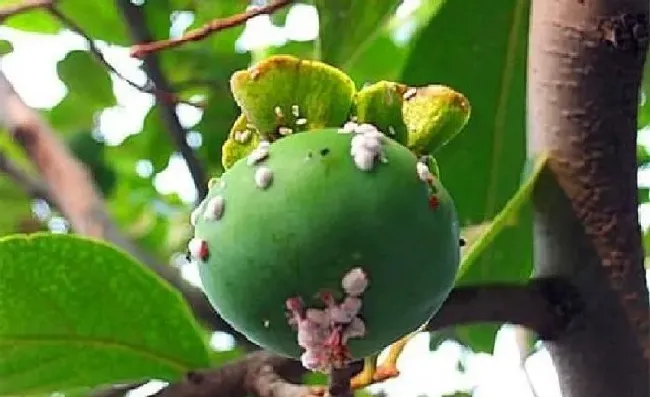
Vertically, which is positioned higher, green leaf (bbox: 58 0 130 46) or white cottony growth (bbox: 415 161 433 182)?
green leaf (bbox: 58 0 130 46)

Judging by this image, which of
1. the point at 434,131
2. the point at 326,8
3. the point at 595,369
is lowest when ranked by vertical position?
the point at 595,369

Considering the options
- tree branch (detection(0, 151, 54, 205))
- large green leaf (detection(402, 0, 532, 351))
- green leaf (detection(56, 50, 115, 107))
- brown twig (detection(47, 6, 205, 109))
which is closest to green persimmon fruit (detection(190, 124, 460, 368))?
large green leaf (detection(402, 0, 532, 351))

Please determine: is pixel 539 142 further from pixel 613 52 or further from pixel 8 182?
pixel 8 182

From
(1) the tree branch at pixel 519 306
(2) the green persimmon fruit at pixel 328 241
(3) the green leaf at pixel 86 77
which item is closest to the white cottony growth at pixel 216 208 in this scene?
(2) the green persimmon fruit at pixel 328 241

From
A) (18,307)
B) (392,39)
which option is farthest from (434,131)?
(392,39)

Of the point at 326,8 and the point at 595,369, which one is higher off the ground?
the point at 326,8

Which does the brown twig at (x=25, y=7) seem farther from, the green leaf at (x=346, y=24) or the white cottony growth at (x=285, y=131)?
the white cottony growth at (x=285, y=131)

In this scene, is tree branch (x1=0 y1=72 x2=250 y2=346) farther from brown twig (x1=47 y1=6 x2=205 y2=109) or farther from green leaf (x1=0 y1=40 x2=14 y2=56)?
green leaf (x1=0 y1=40 x2=14 y2=56)

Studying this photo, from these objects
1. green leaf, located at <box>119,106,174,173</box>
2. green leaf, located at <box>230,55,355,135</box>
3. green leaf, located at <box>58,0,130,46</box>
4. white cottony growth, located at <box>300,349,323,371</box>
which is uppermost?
green leaf, located at <box>58,0,130,46</box>

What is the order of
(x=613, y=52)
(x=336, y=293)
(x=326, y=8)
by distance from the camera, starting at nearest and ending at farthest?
(x=336, y=293) → (x=613, y=52) → (x=326, y=8)

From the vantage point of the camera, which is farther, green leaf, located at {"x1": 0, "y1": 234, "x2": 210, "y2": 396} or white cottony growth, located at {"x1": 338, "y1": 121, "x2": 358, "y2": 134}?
green leaf, located at {"x1": 0, "y1": 234, "x2": 210, "y2": 396}
